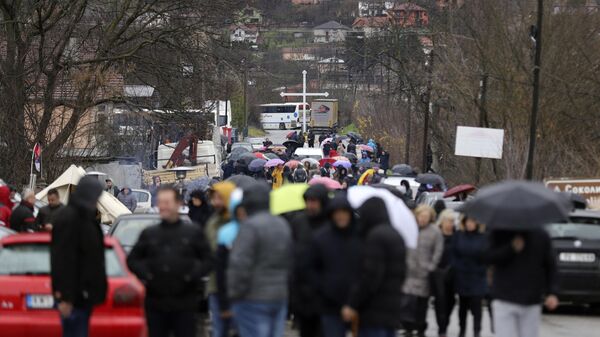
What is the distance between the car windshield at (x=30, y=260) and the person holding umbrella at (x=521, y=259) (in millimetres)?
3536

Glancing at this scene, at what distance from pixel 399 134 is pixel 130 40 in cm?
3927

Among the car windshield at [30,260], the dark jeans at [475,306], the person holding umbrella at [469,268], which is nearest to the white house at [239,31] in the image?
the dark jeans at [475,306]

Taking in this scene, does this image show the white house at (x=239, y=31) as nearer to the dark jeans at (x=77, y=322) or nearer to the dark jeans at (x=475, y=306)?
the dark jeans at (x=475, y=306)

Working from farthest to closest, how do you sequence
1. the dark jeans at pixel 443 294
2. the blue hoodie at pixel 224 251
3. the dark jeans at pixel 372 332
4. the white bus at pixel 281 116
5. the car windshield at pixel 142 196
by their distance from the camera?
the white bus at pixel 281 116 → the car windshield at pixel 142 196 → the dark jeans at pixel 443 294 → the blue hoodie at pixel 224 251 → the dark jeans at pixel 372 332

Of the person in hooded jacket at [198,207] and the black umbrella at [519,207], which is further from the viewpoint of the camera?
the person in hooded jacket at [198,207]

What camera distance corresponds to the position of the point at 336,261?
34.8 feet

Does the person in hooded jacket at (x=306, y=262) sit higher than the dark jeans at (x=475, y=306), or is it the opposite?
the person in hooded jacket at (x=306, y=262)

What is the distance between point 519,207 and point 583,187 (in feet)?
51.1

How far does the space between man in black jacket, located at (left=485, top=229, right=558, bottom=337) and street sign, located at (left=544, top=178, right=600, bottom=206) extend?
573 inches

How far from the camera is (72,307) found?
10711 millimetres

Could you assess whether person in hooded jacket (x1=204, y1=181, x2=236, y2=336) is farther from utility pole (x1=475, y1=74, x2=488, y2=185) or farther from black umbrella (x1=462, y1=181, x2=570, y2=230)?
utility pole (x1=475, y1=74, x2=488, y2=185)

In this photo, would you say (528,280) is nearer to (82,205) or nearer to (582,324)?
(82,205)

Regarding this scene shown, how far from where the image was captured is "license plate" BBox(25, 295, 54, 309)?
12016mm

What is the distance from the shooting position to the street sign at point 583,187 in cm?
2538
